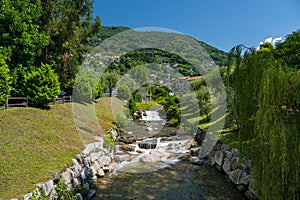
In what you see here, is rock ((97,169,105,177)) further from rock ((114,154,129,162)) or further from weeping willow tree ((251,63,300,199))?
weeping willow tree ((251,63,300,199))

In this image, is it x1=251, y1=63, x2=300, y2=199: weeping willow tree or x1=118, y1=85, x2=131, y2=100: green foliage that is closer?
x1=251, y1=63, x2=300, y2=199: weeping willow tree

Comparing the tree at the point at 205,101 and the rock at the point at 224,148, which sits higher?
the tree at the point at 205,101

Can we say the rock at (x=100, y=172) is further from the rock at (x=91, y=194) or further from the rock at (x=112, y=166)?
the rock at (x=91, y=194)

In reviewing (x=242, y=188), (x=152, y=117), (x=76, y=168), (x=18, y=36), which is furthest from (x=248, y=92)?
(x=152, y=117)

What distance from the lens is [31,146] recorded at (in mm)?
8750

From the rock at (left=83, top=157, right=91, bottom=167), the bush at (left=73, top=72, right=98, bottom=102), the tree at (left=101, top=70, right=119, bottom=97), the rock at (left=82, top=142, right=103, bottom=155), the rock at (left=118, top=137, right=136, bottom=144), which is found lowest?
the rock at (left=83, top=157, right=91, bottom=167)

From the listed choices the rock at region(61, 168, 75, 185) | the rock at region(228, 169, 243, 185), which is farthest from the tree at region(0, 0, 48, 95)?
the rock at region(228, 169, 243, 185)

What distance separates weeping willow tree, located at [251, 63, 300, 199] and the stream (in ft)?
10.9

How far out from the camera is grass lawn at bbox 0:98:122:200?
21.1 ft

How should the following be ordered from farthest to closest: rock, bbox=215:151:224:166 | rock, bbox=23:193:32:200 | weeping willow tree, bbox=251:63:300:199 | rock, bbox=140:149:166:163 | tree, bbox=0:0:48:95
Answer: tree, bbox=0:0:48:95, rock, bbox=140:149:166:163, rock, bbox=215:151:224:166, rock, bbox=23:193:32:200, weeping willow tree, bbox=251:63:300:199

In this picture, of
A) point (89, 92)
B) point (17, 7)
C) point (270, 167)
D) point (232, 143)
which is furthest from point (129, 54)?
point (270, 167)

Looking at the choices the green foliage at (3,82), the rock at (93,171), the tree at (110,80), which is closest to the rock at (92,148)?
the rock at (93,171)

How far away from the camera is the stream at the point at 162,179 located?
8180mm

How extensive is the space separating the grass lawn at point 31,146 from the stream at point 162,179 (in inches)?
90.7
